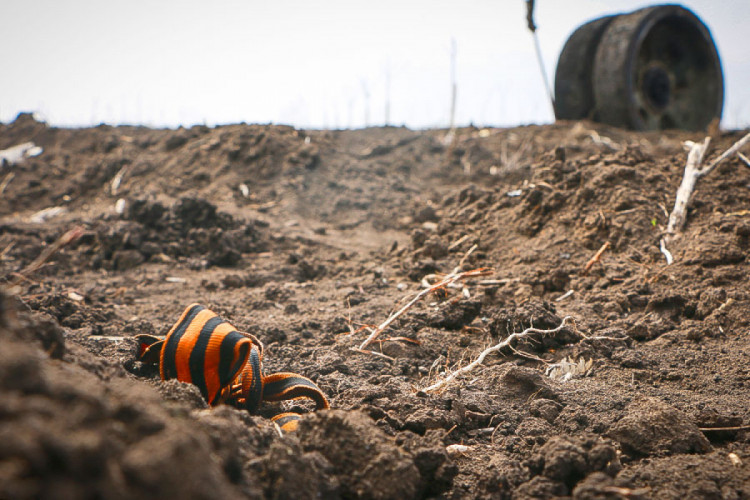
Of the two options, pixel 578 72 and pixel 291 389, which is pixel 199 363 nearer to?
pixel 291 389

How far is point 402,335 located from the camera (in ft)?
9.62

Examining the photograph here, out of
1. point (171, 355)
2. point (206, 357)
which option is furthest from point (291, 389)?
point (171, 355)

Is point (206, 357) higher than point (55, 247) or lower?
lower

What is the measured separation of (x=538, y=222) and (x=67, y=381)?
409 cm

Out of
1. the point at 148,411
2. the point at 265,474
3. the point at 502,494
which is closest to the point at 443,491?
the point at 502,494

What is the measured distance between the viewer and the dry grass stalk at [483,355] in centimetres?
231

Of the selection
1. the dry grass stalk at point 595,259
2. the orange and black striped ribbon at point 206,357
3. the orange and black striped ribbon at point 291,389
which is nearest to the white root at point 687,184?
the dry grass stalk at point 595,259

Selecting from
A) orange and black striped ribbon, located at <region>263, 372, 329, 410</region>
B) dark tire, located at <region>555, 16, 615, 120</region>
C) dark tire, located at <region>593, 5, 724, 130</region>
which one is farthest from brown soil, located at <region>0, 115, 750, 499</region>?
dark tire, located at <region>555, 16, 615, 120</region>

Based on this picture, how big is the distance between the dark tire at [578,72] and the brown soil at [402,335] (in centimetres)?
312

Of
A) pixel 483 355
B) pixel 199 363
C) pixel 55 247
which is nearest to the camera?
pixel 55 247

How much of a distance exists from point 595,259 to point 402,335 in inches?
65.5

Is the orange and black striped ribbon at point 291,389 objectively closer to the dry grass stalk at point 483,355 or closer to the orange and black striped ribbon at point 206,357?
the orange and black striped ribbon at point 206,357

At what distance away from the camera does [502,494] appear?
5.14 ft

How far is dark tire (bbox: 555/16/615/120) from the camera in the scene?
1024 cm
